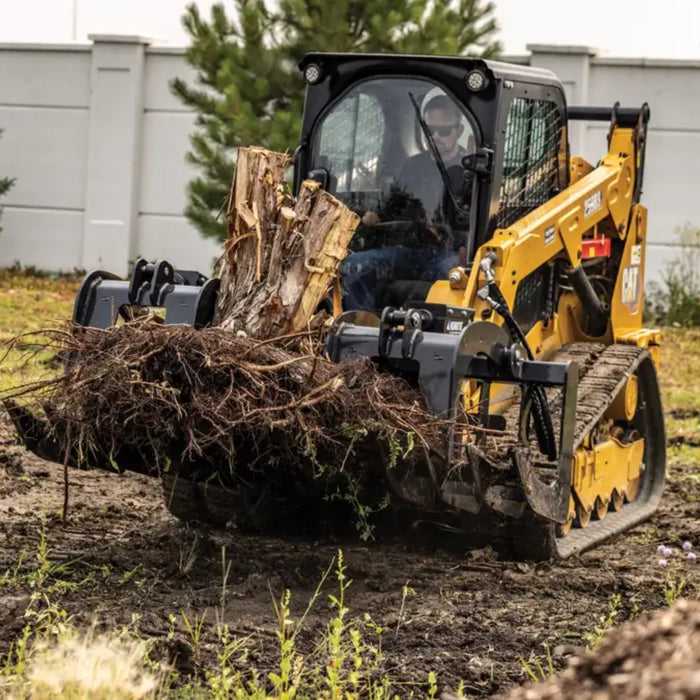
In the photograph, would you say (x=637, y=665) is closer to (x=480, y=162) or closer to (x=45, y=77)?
(x=480, y=162)

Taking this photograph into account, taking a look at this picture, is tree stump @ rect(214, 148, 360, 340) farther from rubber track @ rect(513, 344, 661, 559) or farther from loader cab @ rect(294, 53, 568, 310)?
rubber track @ rect(513, 344, 661, 559)

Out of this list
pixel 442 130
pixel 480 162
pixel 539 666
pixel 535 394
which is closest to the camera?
pixel 539 666

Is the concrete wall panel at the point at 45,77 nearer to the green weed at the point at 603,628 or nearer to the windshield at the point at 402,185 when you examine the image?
the windshield at the point at 402,185

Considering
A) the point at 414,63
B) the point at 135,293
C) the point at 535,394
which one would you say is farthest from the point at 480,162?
the point at 135,293

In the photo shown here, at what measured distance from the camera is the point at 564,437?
6.82 metres

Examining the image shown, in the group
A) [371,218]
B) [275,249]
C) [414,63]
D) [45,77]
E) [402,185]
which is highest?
[45,77]

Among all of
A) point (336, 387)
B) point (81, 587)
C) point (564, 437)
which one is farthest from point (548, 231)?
point (81, 587)

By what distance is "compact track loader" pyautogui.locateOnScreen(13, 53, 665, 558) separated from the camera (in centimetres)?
638

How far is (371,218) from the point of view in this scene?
760 cm

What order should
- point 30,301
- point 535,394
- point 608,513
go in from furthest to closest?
point 30,301, point 608,513, point 535,394

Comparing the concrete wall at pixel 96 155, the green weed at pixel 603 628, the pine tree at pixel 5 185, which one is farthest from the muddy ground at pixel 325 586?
the pine tree at pixel 5 185

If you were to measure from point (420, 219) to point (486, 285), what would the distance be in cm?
71

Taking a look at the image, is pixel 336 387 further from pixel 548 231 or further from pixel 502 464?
pixel 548 231

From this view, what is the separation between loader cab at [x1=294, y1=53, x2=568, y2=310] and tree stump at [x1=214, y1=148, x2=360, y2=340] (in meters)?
0.90
